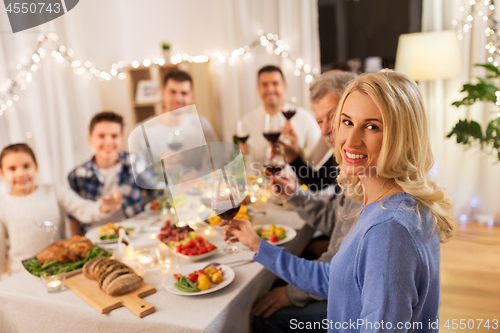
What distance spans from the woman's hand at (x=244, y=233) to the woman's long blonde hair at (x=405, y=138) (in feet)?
1.60

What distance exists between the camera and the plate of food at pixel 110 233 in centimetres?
171

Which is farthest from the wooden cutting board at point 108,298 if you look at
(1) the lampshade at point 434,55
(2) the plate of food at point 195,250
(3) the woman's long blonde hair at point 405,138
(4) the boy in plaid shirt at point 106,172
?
(1) the lampshade at point 434,55

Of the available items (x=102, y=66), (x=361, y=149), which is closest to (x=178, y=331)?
(x=361, y=149)

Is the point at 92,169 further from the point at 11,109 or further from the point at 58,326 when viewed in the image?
the point at 58,326

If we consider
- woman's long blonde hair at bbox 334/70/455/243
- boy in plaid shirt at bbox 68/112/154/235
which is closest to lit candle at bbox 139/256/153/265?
woman's long blonde hair at bbox 334/70/455/243

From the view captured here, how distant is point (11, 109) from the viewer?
3.18 meters

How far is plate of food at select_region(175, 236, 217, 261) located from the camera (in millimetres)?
1488

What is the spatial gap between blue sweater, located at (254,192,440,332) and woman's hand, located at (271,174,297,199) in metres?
0.65

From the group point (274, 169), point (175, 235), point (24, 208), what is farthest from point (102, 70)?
point (274, 169)

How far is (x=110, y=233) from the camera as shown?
1.75 metres

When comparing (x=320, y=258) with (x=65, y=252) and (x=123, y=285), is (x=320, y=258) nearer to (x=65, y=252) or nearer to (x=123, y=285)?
(x=123, y=285)

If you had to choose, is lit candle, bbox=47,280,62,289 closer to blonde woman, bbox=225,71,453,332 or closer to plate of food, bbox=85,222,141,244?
plate of food, bbox=85,222,141,244

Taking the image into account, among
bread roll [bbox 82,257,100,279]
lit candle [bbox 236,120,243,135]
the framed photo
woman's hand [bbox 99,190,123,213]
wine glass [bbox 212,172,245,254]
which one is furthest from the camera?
the framed photo

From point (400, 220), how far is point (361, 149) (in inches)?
7.3
